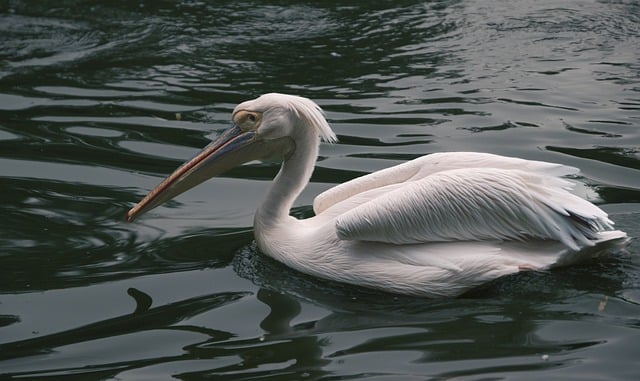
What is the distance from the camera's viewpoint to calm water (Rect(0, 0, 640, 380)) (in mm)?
3686

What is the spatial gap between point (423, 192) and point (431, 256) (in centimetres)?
26

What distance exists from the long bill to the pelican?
147mm

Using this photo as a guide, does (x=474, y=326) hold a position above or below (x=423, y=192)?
below

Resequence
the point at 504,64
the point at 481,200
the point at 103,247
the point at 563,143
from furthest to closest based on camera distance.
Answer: the point at 504,64, the point at 563,143, the point at 103,247, the point at 481,200

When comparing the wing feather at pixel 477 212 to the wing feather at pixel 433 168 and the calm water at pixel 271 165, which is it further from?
the calm water at pixel 271 165

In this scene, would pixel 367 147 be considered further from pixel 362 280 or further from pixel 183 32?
pixel 183 32

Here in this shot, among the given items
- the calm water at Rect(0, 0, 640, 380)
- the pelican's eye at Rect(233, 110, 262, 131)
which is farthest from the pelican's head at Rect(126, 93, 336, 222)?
the calm water at Rect(0, 0, 640, 380)

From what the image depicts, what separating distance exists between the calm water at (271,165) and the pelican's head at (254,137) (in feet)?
1.20

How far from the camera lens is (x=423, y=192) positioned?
4180mm

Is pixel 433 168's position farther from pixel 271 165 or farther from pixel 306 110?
pixel 271 165

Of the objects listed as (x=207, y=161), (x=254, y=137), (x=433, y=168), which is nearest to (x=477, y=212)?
(x=433, y=168)

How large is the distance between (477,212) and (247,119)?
112 centimetres

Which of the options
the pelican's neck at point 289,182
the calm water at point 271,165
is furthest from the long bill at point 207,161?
the calm water at point 271,165

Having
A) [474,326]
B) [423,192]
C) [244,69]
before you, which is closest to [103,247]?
[423,192]
